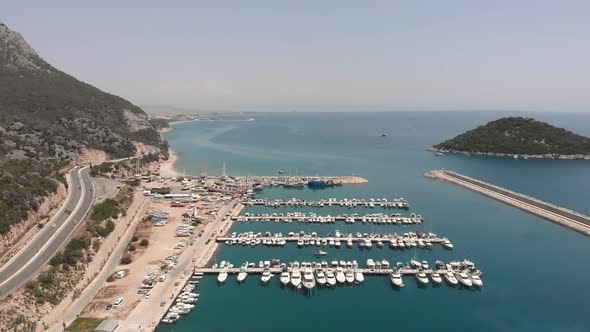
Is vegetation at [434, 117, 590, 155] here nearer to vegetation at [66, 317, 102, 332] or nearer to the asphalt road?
the asphalt road

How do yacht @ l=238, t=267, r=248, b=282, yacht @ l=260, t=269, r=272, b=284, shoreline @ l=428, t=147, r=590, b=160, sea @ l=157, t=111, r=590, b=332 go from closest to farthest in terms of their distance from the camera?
sea @ l=157, t=111, r=590, b=332, yacht @ l=260, t=269, r=272, b=284, yacht @ l=238, t=267, r=248, b=282, shoreline @ l=428, t=147, r=590, b=160

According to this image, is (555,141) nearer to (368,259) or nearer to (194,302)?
(368,259)

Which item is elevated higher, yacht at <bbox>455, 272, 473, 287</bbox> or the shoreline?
the shoreline

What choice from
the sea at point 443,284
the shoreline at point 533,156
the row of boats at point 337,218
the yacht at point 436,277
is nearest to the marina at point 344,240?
the sea at point 443,284

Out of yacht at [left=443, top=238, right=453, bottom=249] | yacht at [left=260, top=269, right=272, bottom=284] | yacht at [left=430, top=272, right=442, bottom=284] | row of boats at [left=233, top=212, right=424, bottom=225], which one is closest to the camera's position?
yacht at [left=430, top=272, right=442, bottom=284]

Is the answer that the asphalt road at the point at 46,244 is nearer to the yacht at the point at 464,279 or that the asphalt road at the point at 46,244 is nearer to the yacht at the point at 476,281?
the yacht at the point at 464,279

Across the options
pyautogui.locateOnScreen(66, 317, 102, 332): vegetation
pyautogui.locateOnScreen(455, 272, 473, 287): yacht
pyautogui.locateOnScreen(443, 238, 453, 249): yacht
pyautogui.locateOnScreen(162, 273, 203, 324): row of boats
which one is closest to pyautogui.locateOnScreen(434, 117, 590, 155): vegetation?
pyautogui.locateOnScreen(443, 238, 453, 249): yacht

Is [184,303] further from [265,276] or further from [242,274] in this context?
[265,276]
